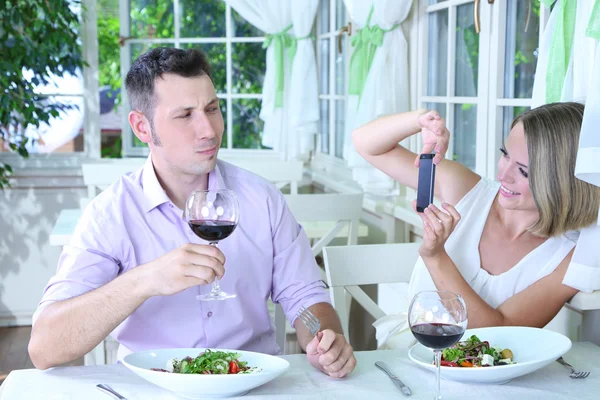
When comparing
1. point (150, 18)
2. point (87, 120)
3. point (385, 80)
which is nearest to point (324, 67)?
point (150, 18)

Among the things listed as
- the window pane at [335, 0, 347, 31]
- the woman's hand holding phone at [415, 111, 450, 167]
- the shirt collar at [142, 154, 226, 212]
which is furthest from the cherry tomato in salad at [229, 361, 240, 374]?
the window pane at [335, 0, 347, 31]

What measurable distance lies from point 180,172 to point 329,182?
250 cm

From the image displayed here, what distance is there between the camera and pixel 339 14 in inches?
168

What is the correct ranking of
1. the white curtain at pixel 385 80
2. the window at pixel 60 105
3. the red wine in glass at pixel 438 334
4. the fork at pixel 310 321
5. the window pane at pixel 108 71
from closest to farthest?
the red wine in glass at pixel 438 334 → the fork at pixel 310 321 → the white curtain at pixel 385 80 → the window at pixel 60 105 → the window pane at pixel 108 71

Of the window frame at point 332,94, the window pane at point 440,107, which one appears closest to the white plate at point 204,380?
the window pane at point 440,107

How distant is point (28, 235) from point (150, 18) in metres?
1.49

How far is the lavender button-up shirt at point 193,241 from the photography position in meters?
1.68

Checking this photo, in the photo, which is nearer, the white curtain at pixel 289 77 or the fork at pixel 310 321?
the fork at pixel 310 321

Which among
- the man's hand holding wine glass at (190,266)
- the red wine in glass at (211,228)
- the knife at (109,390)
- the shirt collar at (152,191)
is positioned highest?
the shirt collar at (152,191)

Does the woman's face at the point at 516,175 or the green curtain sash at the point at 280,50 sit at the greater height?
the green curtain sash at the point at 280,50

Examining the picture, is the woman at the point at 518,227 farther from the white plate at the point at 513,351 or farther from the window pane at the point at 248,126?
the window pane at the point at 248,126

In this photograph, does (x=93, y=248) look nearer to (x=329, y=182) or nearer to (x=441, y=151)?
(x=441, y=151)

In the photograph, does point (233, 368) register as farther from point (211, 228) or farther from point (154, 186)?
point (154, 186)

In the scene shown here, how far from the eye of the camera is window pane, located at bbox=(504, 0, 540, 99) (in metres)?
2.38
